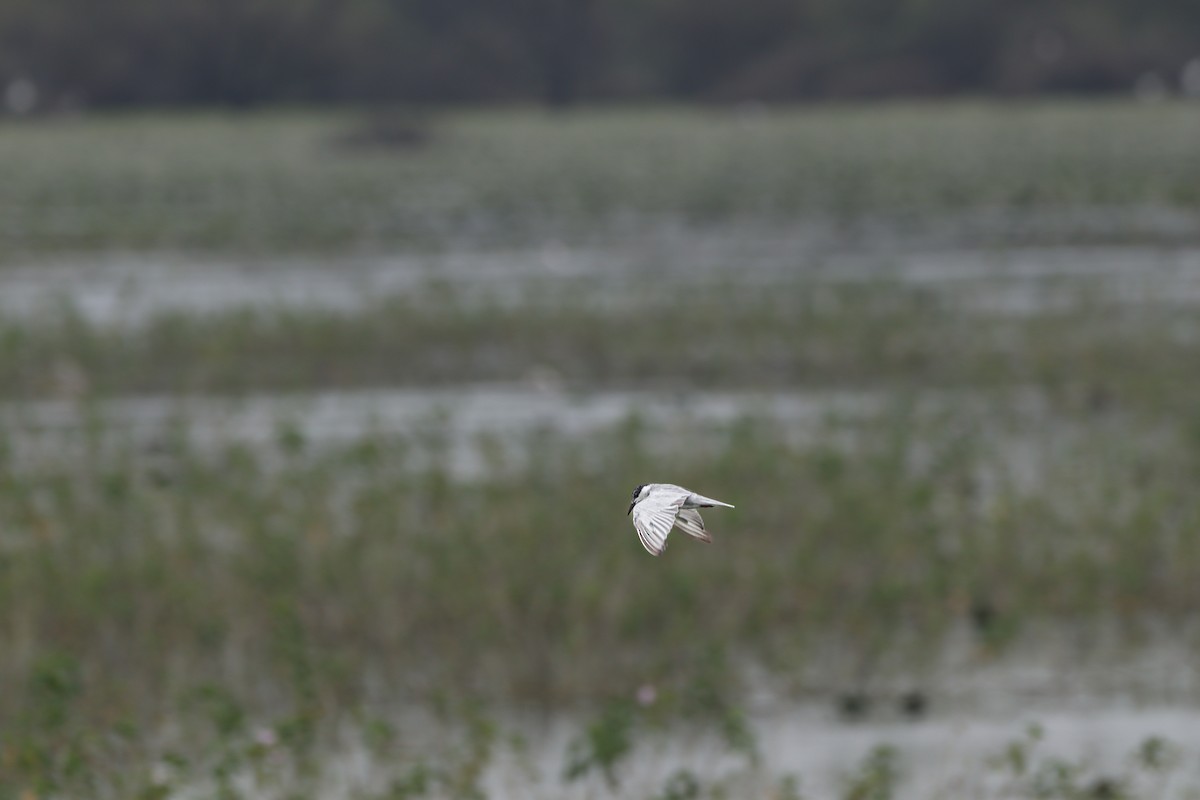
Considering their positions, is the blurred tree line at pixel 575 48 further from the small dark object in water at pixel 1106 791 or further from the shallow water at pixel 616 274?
the small dark object in water at pixel 1106 791

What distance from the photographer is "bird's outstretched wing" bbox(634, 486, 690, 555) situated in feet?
8.77

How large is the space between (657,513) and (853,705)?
4.52 metres

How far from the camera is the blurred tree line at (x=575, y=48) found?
60.8 meters

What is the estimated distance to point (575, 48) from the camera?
66125 mm

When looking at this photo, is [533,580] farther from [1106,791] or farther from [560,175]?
[560,175]

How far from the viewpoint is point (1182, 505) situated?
27.8 feet

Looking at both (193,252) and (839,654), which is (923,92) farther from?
(839,654)

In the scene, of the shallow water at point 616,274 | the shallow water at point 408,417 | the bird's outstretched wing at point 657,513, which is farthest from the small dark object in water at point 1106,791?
the shallow water at point 616,274

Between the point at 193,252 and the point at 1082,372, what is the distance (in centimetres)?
1297

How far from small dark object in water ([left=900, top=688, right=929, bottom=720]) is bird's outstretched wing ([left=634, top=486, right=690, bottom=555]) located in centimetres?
446

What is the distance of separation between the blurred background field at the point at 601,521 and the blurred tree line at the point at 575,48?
38962 millimetres

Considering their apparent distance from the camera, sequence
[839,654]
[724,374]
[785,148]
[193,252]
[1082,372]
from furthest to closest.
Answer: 1. [785,148]
2. [193,252]
3. [724,374]
4. [1082,372]
5. [839,654]

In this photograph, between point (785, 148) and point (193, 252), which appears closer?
point (193, 252)

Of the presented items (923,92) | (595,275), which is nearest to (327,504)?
(595,275)
